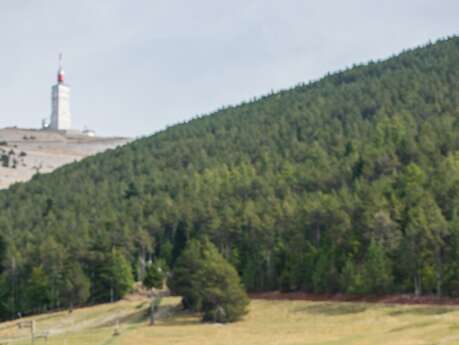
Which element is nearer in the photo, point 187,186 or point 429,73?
point 187,186

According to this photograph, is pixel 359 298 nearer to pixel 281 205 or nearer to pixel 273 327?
pixel 273 327

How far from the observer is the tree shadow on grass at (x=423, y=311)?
6667cm

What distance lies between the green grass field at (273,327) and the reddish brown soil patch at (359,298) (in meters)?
2.11

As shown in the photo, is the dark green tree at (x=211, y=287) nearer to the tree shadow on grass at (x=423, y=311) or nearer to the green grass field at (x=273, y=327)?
the green grass field at (x=273, y=327)

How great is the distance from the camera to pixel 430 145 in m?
115

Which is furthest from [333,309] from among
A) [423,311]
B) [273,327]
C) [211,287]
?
[211,287]

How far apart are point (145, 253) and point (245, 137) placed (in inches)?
2507

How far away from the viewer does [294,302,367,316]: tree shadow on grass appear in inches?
2825

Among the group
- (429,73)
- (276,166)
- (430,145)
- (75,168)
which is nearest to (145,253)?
(276,166)

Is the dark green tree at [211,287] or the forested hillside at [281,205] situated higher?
the forested hillside at [281,205]

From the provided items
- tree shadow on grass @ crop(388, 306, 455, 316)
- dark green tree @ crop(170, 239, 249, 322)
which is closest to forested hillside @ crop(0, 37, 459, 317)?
tree shadow on grass @ crop(388, 306, 455, 316)

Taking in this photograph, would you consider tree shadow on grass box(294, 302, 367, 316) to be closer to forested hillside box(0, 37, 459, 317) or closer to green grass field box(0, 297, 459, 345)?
green grass field box(0, 297, 459, 345)

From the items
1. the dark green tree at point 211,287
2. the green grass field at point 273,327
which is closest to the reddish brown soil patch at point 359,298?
the green grass field at point 273,327

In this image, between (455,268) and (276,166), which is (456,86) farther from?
(455,268)
